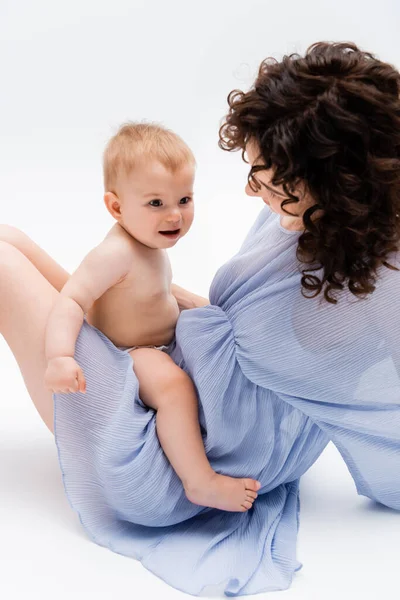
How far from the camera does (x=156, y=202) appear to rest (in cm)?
174

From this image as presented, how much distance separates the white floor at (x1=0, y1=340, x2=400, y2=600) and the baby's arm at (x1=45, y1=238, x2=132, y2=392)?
31cm

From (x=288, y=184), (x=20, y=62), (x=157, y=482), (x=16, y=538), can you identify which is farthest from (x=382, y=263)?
(x=20, y=62)

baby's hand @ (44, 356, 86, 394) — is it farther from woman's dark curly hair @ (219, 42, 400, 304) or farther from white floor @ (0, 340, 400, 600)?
woman's dark curly hair @ (219, 42, 400, 304)

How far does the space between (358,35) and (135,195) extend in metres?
1.91

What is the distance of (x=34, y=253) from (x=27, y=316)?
13.0 inches

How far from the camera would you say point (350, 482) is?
2045mm

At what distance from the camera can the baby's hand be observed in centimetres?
161

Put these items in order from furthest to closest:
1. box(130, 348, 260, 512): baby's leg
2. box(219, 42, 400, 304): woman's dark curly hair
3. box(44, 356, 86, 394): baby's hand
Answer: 1. box(130, 348, 260, 512): baby's leg
2. box(44, 356, 86, 394): baby's hand
3. box(219, 42, 400, 304): woman's dark curly hair

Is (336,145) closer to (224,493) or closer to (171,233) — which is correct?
(171,233)

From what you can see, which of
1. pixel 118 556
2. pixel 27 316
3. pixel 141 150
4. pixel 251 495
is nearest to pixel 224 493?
pixel 251 495

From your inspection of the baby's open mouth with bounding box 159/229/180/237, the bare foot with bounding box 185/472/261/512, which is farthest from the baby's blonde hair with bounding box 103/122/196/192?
the bare foot with bounding box 185/472/261/512

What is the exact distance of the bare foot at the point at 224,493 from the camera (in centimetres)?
172

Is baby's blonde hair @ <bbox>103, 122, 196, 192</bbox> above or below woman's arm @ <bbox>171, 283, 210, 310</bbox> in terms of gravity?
above

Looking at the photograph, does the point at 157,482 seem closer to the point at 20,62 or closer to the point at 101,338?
the point at 101,338
